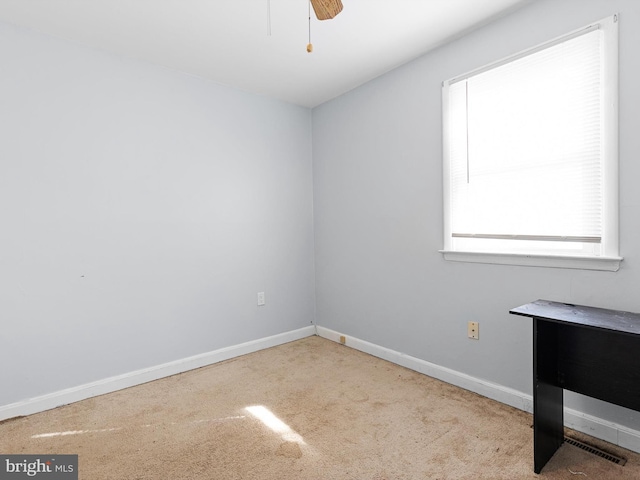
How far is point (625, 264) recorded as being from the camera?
171cm

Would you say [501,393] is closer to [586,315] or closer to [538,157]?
[586,315]

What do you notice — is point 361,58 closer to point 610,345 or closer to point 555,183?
point 555,183

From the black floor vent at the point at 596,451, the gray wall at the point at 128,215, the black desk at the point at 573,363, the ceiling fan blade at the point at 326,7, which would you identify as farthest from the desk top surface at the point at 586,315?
the gray wall at the point at 128,215

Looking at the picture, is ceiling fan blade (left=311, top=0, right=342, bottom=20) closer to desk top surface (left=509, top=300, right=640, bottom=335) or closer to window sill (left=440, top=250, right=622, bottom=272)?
desk top surface (left=509, top=300, right=640, bottom=335)

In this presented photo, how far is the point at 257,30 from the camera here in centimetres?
222

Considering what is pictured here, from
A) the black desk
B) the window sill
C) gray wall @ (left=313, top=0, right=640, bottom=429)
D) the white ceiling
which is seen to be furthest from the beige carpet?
the white ceiling

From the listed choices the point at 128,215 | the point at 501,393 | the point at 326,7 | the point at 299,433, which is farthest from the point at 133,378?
the point at 326,7

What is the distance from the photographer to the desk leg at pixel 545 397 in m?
1.60

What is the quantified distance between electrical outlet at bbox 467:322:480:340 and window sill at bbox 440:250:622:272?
Result: 0.42 metres

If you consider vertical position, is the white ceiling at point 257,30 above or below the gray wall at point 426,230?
above

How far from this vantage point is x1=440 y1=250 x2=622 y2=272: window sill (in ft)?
5.77

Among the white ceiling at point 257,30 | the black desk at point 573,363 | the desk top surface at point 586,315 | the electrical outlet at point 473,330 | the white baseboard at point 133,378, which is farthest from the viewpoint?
the electrical outlet at point 473,330

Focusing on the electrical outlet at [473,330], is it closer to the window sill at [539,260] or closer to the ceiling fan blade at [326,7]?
the window sill at [539,260]

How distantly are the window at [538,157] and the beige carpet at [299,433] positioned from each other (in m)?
0.95
